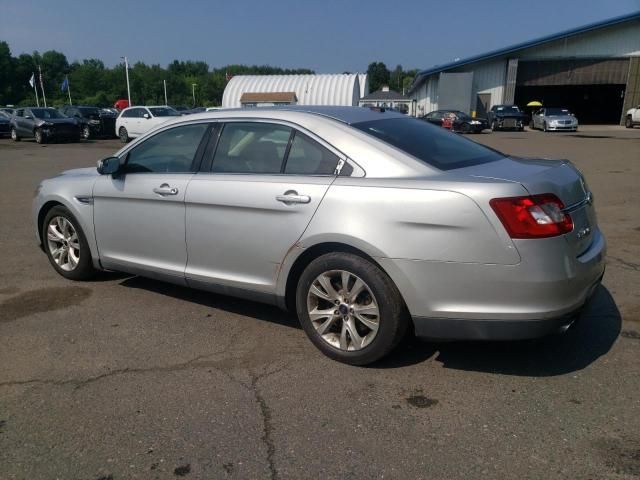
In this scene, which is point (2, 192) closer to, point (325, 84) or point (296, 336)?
point (296, 336)

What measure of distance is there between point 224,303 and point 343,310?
1.55 m

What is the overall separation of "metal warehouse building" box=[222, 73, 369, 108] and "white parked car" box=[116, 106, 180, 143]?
14.3 metres

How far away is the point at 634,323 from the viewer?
161 inches

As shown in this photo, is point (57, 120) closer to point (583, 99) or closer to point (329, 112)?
point (329, 112)

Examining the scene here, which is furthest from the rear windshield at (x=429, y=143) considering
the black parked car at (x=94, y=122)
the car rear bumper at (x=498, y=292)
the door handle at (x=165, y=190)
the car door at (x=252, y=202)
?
→ the black parked car at (x=94, y=122)

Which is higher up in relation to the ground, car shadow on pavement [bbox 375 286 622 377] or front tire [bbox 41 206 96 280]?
front tire [bbox 41 206 96 280]

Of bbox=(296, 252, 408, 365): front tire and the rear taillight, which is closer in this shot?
the rear taillight

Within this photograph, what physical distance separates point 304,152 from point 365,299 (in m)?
1.07

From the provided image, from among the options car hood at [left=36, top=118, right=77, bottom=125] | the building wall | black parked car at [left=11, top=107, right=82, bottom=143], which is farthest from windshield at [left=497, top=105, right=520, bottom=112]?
car hood at [left=36, top=118, right=77, bottom=125]

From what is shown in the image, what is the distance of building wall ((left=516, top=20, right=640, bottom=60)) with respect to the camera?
131ft

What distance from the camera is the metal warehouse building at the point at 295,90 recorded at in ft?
133

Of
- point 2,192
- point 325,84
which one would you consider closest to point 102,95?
point 325,84

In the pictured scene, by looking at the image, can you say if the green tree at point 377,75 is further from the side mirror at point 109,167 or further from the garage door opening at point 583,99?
the side mirror at point 109,167

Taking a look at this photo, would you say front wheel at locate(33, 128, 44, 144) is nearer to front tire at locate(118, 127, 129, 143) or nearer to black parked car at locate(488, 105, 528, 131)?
front tire at locate(118, 127, 129, 143)
